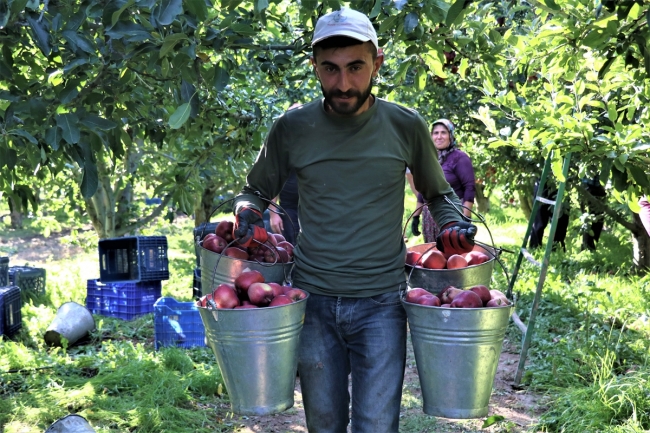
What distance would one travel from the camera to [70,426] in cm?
326

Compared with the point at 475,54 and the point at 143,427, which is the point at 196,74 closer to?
the point at 475,54

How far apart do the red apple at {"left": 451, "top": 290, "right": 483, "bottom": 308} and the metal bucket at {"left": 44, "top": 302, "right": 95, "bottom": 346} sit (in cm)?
412

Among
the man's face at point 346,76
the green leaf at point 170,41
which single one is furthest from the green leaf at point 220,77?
the man's face at point 346,76

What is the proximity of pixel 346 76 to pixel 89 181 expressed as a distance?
0.87 metres

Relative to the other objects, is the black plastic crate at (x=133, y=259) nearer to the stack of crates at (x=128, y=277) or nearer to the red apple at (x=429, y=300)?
the stack of crates at (x=128, y=277)

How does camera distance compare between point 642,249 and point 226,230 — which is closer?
point 226,230

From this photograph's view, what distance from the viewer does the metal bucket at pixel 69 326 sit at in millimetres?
5641

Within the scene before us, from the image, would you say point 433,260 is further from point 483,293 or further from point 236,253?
point 236,253

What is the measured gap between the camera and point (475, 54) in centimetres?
348

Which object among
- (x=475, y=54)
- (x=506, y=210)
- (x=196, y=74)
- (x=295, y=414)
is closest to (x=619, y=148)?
(x=475, y=54)

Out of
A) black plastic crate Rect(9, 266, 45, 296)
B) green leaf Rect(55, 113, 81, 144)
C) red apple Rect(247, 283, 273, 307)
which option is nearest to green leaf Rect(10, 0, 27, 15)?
green leaf Rect(55, 113, 81, 144)

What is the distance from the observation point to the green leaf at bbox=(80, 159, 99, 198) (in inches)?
95.2

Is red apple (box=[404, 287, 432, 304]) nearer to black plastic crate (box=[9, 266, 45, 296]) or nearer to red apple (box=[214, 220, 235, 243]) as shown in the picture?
red apple (box=[214, 220, 235, 243])

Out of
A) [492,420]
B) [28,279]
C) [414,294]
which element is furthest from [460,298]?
[28,279]
